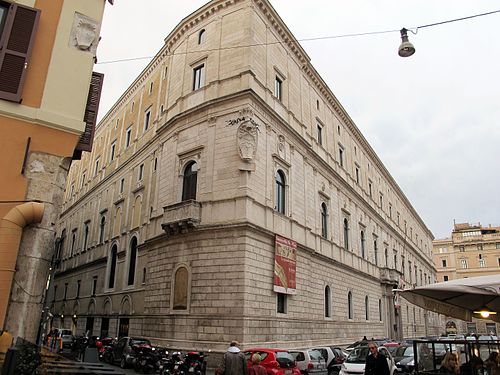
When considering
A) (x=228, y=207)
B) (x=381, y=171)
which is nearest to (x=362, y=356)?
(x=228, y=207)

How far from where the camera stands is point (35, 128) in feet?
29.3

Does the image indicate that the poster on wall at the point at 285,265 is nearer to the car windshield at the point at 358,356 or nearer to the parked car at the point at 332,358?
the parked car at the point at 332,358

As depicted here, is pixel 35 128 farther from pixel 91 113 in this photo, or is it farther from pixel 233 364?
pixel 233 364

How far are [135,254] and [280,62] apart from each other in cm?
1500

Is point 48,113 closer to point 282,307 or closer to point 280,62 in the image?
point 282,307

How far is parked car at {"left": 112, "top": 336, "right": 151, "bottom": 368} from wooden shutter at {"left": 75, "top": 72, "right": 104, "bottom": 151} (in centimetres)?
1064

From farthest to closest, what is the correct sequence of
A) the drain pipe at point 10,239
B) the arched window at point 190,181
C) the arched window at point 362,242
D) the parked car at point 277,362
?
the arched window at point 362,242
the arched window at point 190,181
the parked car at point 277,362
the drain pipe at point 10,239

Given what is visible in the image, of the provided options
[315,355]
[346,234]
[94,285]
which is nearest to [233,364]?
[315,355]

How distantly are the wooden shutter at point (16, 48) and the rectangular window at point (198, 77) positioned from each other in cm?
1421

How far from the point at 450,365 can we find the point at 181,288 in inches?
564

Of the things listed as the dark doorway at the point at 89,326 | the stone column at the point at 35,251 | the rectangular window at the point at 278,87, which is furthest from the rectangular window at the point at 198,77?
the dark doorway at the point at 89,326

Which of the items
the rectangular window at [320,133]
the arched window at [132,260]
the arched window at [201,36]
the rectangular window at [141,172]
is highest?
the arched window at [201,36]

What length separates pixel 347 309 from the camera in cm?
2888

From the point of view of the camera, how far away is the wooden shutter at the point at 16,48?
871cm
